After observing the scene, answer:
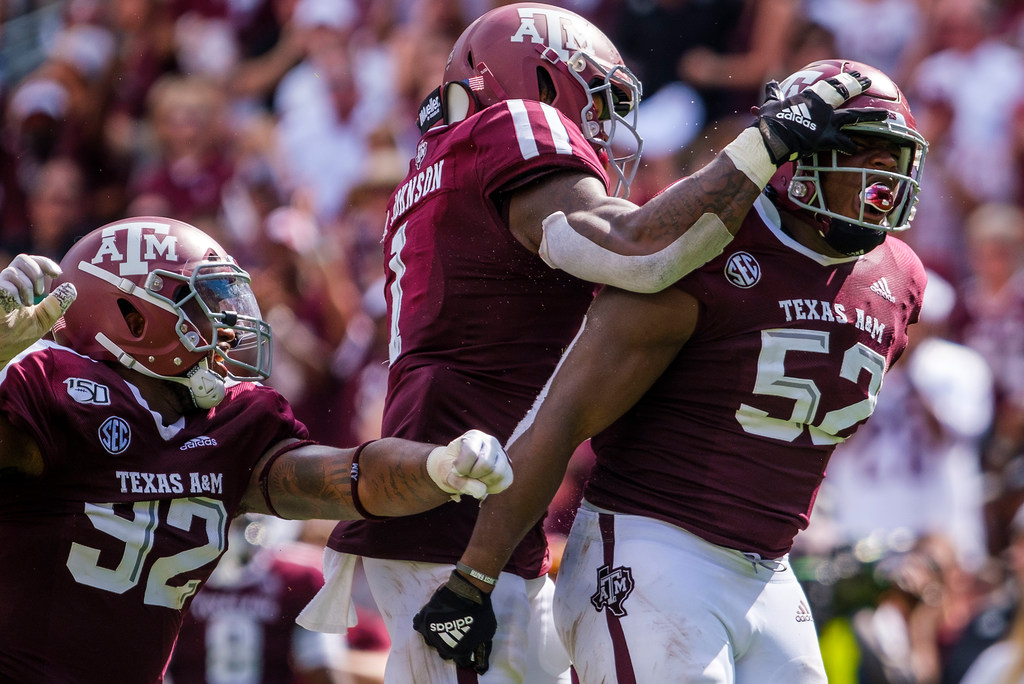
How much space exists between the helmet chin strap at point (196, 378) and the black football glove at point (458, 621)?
34.4 inches

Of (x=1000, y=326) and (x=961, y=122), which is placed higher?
(x=961, y=122)

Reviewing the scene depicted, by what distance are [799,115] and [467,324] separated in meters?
0.98

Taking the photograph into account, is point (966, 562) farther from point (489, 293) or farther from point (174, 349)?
point (174, 349)

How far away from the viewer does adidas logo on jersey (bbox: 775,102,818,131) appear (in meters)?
3.17

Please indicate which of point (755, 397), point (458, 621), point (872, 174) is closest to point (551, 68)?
point (872, 174)

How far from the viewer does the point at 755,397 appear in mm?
3354

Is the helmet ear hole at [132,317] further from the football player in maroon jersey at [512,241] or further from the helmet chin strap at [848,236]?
the helmet chin strap at [848,236]

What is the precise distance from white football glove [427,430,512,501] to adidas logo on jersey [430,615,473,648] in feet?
1.15

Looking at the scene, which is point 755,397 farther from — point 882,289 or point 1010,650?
point 1010,650

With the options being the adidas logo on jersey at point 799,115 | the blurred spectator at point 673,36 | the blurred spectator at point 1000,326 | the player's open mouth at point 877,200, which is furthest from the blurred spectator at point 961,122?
the adidas logo on jersey at point 799,115

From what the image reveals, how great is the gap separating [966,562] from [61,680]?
4.66 meters

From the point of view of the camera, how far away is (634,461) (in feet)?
11.4

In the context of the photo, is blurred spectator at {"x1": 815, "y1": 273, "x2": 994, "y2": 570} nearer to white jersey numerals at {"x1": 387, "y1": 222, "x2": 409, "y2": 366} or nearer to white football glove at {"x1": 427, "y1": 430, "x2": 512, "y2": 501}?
white jersey numerals at {"x1": 387, "y1": 222, "x2": 409, "y2": 366}

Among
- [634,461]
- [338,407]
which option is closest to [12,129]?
[338,407]
